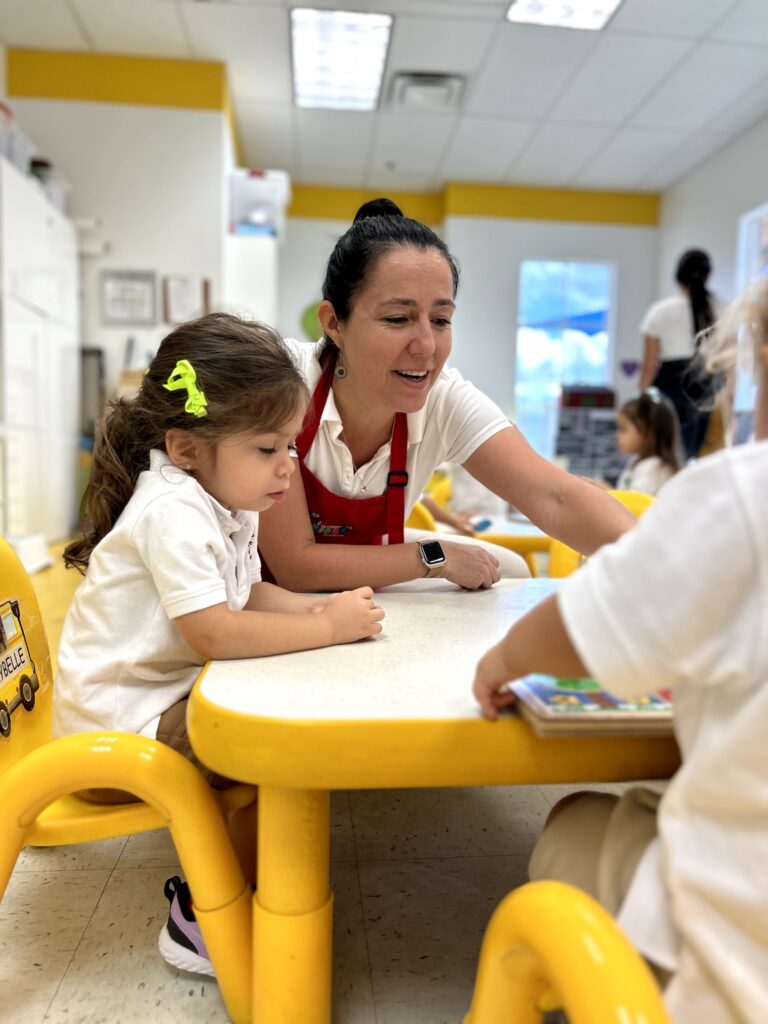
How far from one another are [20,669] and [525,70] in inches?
202

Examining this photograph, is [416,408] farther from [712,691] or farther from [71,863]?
[71,863]

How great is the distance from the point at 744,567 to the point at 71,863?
121 cm

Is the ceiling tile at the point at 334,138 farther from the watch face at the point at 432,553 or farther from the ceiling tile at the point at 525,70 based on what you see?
the watch face at the point at 432,553

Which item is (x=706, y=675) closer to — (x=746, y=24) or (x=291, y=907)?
(x=291, y=907)

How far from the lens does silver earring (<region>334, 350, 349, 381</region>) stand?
1439 millimetres

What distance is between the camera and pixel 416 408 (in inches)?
53.6

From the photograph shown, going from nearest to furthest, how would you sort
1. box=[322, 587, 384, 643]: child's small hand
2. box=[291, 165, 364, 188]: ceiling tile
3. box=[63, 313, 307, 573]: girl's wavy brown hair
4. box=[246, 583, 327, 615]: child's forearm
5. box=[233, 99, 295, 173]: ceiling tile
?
box=[322, 587, 384, 643]: child's small hand → box=[63, 313, 307, 573]: girl's wavy brown hair → box=[246, 583, 327, 615]: child's forearm → box=[233, 99, 295, 173]: ceiling tile → box=[291, 165, 364, 188]: ceiling tile

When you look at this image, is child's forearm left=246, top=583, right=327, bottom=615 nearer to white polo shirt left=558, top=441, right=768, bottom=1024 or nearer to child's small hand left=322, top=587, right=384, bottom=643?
child's small hand left=322, top=587, right=384, bottom=643

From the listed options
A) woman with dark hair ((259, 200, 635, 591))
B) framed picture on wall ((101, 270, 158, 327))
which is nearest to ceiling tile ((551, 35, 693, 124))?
framed picture on wall ((101, 270, 158, 327))

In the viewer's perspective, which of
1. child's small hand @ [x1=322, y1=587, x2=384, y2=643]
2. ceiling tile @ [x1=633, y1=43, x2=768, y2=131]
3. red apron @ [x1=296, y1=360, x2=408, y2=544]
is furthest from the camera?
ceiling tile @ [x1=633, y1=43, x2=768, y2=131]

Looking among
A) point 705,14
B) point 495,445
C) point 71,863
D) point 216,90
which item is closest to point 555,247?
point 705,14

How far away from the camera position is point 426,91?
523 centimetres

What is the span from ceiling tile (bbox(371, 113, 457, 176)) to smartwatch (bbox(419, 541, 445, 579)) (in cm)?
530

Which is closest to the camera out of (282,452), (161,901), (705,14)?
(282,452)
